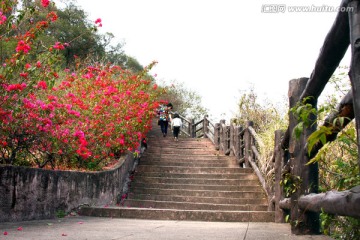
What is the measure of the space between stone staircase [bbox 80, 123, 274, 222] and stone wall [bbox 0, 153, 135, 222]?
18.4 inches

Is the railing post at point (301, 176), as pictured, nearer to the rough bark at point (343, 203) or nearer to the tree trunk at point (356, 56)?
the rough bark at point (343, 203)

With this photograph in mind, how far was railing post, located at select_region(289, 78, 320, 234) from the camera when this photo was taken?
3.50 metres

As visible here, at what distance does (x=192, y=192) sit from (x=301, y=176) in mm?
6554

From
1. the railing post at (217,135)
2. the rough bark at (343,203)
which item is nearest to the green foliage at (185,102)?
the railing post at (217,135)

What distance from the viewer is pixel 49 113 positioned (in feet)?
19.4

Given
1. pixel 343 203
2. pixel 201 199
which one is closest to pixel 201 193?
pixel 201 199

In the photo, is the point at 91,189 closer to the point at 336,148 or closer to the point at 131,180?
the point at 131,180

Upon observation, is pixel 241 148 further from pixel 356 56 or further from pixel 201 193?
pixel 356 56

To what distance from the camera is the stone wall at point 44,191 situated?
192 inches

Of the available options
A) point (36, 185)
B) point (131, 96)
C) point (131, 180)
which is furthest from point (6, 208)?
point (131, 96)

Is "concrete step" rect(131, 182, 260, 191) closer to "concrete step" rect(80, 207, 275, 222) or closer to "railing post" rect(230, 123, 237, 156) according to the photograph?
"railing post" rect(230, 123, 237, 156)

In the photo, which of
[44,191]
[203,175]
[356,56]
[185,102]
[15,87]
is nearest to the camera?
[356,56]

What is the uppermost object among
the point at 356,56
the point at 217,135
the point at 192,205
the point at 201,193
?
the point at 217,135

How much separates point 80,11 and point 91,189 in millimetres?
26590
